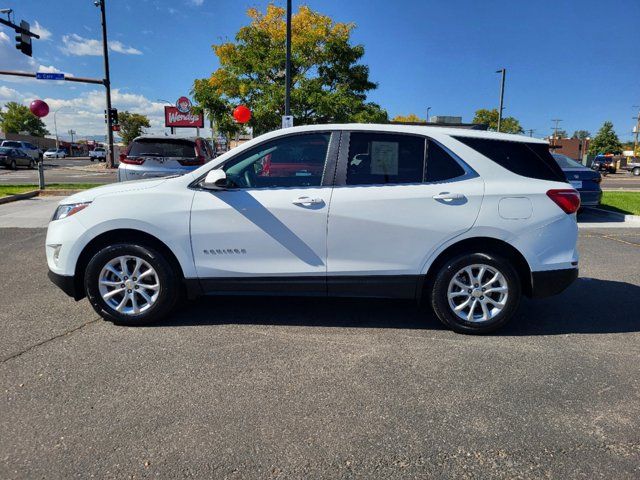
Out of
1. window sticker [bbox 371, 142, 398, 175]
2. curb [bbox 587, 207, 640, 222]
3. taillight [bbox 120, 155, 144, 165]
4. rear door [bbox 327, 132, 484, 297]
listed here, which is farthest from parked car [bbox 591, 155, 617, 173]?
window sticker [bbox 371, 142, 398, 175]

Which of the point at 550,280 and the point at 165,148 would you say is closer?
the point at 550,280

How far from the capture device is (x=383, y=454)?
2418 millimetres

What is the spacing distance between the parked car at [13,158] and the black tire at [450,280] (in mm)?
33019

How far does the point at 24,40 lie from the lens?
20.1m

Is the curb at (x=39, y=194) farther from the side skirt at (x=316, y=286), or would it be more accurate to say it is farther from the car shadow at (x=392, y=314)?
the side skirt at (x=316, y=286)

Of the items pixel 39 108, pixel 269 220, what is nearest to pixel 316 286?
pixel 269 220

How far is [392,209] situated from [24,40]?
22458 mm

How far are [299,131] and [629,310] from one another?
3.67 metres

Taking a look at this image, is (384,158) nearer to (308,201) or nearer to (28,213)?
(308,201)

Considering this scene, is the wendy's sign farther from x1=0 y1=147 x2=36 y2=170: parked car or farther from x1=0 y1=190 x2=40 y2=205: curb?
x1=0 y1=190 x2=40 y2=205: curb

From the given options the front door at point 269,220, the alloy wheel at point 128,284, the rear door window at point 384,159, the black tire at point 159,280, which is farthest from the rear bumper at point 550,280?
the alloy wheel at point 128,284

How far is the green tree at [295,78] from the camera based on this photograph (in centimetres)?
2359

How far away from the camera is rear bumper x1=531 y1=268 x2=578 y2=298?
3.90 meters

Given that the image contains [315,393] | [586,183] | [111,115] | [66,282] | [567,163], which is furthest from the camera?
[111,115]
